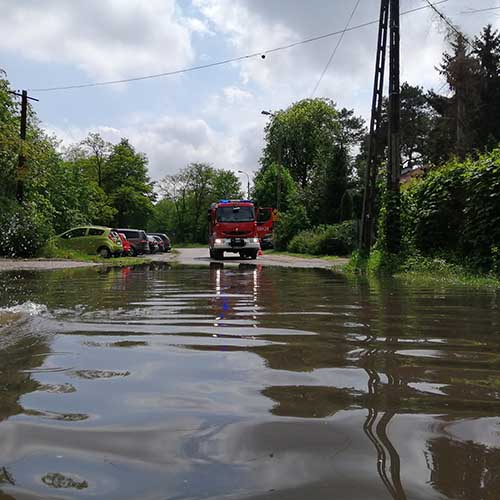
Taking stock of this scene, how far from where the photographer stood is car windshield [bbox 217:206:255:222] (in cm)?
2795

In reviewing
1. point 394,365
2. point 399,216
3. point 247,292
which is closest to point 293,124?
point 399,216

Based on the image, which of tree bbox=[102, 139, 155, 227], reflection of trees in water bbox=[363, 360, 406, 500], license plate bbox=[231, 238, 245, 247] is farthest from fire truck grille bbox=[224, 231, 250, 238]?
tree bbox=[102, 139, 155, 227]

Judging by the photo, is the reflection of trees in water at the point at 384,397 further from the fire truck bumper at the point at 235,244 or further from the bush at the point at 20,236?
the bush at the point at 20,236

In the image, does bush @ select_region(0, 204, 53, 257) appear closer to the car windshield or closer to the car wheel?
the car wheel

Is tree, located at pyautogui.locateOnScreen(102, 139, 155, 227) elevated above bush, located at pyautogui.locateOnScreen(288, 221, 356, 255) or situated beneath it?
elevated above

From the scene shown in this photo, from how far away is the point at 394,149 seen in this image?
58.9ft

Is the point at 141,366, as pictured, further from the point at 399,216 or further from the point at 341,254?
the point at 341,254

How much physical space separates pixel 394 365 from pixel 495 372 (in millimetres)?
663

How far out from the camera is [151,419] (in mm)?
2840

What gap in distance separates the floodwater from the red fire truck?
21.4 metres

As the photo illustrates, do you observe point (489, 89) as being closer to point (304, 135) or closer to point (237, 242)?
point (237, 242)

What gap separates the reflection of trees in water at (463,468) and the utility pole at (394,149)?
52.8 feet

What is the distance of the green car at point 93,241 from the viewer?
96.7ft

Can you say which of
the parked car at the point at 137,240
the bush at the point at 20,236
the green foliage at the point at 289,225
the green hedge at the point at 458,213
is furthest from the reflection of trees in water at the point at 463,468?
the green foliage at the point at 289,225
